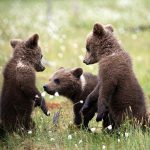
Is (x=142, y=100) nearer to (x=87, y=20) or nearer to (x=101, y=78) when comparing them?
(x=101, y=78)

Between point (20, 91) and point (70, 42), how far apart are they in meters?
15.0

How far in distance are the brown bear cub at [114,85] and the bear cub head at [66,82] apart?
3.12 feet

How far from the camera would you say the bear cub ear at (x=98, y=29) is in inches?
372

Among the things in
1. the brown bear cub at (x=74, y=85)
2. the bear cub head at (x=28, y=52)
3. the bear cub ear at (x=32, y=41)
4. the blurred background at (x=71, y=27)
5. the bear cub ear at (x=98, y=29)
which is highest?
the bear cub ear at (x=98, y=29)

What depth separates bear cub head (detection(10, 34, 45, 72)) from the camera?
9.76 meters

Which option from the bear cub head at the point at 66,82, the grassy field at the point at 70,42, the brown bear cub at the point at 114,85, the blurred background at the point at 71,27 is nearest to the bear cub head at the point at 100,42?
the brown bear cub at the point at 114,85

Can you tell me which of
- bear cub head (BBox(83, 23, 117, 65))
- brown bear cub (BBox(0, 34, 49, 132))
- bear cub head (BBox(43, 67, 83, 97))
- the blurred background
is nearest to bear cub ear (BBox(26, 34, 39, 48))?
brown bear cub (BBox(0, 34, 49, 132))

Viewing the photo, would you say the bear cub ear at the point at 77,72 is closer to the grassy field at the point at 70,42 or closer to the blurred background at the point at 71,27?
the grassy field at the point at 70,42

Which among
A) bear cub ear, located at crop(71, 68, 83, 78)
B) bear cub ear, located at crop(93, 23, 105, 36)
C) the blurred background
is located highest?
bear cub ear, located at crop(93, 23, 105, 36)

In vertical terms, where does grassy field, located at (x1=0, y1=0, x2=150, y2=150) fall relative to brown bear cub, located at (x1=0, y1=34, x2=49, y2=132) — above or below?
below

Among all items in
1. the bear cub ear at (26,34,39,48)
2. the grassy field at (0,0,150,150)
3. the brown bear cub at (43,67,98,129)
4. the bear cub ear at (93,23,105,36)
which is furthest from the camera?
the brown bear cub at (43,67,98,129)

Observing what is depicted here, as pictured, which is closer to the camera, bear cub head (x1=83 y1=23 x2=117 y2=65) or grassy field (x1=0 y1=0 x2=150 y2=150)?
grassy field (x1=0 y1=0 x2=150 y2=150)

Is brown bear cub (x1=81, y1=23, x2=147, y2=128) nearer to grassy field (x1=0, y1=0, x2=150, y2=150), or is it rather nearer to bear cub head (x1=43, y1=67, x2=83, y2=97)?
grassy field (x1=0, y1=0, x2=150, y2=150)

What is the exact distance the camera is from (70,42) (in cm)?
2439
